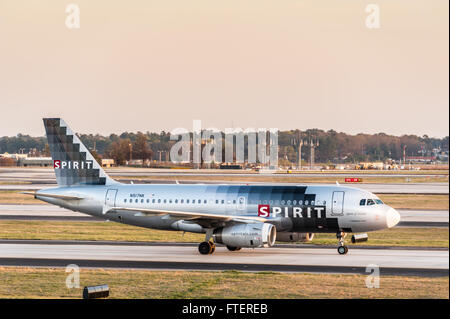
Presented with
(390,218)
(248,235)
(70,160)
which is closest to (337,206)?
(390,218)

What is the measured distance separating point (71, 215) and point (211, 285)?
3954 centimetres

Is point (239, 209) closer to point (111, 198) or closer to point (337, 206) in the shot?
point (337, 206)

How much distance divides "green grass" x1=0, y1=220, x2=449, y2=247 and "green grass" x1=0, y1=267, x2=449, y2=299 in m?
12.8

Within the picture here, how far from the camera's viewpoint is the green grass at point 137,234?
1930 inches

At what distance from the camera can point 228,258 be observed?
40.6 metres

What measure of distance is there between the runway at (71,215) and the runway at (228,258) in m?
17.5

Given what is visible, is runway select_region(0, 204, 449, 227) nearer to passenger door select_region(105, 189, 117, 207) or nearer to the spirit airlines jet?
the spirit airlines jet

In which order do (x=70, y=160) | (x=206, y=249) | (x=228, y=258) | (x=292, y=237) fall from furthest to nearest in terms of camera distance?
(x=70, y=160) → (x=292, y=237) → (x=206, y=249) → (x=228, y=258)

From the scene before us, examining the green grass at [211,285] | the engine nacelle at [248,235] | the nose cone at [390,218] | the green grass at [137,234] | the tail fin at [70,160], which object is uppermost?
the tail fin at [70,160]

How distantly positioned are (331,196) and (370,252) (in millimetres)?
4158

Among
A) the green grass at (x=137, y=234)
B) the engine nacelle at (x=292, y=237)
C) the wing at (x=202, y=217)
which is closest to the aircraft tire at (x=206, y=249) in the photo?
the wing at (x=202, y=217)

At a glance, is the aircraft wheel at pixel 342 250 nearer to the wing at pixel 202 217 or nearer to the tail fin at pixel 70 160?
the wing at pixel 202 217
